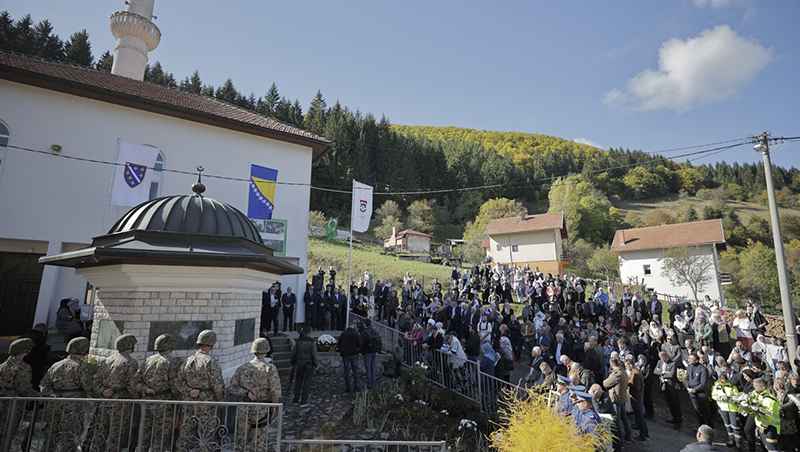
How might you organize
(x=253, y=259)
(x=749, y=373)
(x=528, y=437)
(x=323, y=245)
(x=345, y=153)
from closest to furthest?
(x=528, y=437), (x=253, y=259), (x=749, y=373), (x=323, y=245), (x=345, y=153)

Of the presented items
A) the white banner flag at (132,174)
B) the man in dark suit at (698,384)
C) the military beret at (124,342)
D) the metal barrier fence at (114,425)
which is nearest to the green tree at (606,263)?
the man in dark suit at (698,384)

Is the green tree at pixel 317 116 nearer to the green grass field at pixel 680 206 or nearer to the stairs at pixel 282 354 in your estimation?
the stairs at pixel 282 354

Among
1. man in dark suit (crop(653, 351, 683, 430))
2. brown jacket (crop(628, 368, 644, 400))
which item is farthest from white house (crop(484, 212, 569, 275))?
brown jacket (crop(628, 368, 644, 400))

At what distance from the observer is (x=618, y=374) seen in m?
7.99

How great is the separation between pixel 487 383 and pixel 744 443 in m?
5.43

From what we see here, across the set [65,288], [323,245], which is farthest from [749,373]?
[323,245]

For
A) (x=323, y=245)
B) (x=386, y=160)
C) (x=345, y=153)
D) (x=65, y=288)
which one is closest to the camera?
(x=65, y=288)

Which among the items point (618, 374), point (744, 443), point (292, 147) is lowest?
point (744, 443)

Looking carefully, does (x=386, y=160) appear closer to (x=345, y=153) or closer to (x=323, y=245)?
(x=345, y=153)

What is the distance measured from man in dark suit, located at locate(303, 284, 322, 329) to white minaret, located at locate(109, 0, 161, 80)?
16267mm

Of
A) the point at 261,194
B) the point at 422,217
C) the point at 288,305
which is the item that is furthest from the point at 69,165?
the point at 422,217

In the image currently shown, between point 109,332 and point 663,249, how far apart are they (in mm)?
44885

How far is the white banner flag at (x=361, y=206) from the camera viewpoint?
15.9 meters

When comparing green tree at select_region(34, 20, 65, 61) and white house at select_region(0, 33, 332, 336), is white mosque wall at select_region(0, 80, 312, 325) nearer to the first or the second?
white house at select_region(0, 33, 332, 336)
